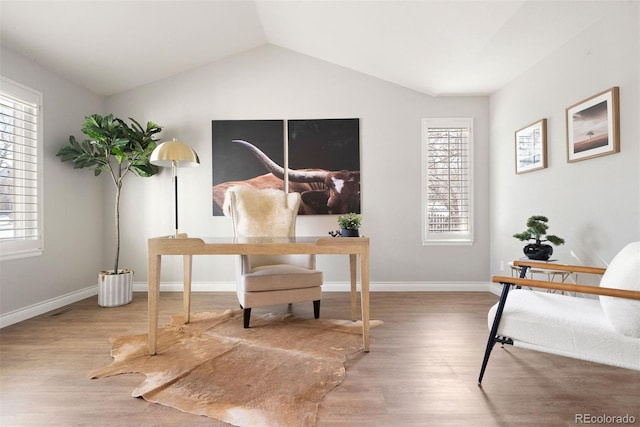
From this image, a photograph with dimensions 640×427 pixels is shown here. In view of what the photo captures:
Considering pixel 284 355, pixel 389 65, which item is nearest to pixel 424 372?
pixel 284 355

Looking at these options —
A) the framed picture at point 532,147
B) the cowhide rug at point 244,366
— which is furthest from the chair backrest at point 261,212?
Result: the framed picture at point 532,147

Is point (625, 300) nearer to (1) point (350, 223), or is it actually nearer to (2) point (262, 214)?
(1) point (350, 223)

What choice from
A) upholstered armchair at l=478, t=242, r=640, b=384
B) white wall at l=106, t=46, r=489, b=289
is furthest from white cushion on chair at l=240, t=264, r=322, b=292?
upholstered armchair at l=478, t=242, r=640, b=384

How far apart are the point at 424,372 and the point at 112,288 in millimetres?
3260

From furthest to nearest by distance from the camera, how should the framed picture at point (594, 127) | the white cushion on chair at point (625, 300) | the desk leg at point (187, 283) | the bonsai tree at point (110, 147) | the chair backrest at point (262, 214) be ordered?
1. the bonsai tree at point (110, 147)
2. the chair backrest at point (262, 214)
3. the desk leg at point (187, 283)
4. the framed picture at point (594, 127)
5. the white cushion on chair at point (625, 300)

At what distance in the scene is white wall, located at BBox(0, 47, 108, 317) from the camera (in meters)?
3.04

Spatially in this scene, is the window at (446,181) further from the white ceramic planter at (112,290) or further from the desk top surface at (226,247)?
the white ceramic planter at (112,290)

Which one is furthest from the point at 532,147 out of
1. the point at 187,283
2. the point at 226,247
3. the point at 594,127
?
the point at 187,283

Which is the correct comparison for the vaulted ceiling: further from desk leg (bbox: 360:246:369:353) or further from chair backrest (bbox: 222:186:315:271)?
desk leg (bbox: 360:246:369:353)

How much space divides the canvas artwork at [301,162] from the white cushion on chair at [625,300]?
8.98 ft

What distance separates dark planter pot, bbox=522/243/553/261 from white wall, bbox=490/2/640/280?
293mm

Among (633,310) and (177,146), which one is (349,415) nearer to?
(633,310)

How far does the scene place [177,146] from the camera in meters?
2.57

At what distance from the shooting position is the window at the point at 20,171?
295 cm
